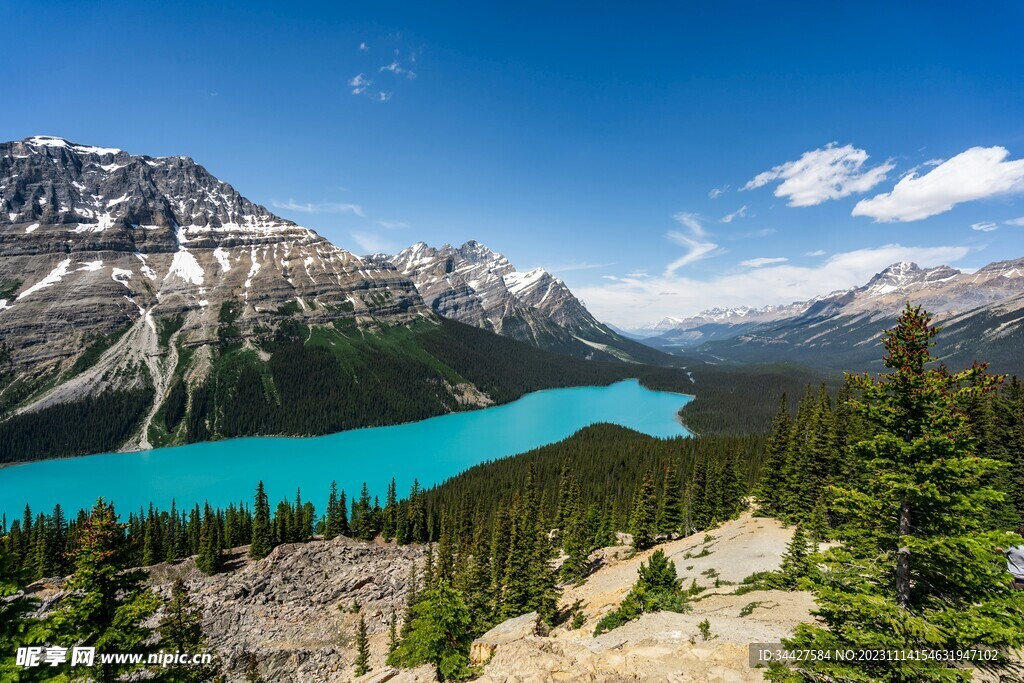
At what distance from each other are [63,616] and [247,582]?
52.5 metres

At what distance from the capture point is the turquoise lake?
386 ft

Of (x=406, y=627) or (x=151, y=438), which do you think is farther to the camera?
(x=151, y=438)

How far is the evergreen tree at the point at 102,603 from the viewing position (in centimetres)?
1469

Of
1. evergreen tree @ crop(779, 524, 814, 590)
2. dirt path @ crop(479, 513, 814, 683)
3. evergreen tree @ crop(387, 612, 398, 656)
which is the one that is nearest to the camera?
dirt path @ crop(479, 513, 814, 683)

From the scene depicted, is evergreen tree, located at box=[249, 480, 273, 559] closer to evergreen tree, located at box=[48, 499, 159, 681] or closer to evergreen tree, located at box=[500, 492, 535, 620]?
evergreen tree, located at box=[500, 492, 535, 620]

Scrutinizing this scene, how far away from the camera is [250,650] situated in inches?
1822

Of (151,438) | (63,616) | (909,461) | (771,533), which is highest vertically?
(909,461)

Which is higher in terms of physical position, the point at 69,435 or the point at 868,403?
the point at 868,403

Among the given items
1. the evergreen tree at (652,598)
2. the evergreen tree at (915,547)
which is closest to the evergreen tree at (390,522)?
the evergreen tree at (652,598)

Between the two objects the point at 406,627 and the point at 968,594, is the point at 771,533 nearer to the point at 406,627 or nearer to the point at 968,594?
the point at 968,594

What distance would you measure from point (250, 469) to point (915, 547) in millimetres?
168519

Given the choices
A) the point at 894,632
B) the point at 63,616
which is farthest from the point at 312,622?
the point at 894,632

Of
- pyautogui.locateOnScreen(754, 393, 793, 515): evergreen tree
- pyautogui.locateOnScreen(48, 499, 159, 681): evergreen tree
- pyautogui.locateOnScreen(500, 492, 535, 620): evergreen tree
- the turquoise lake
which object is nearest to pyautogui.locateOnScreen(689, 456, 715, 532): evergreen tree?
pyautogui.locateOnScreen(754, 393, 793, 515): evergreen tree

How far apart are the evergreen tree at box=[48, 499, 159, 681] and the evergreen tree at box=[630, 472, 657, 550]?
50710 millimetres
